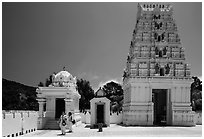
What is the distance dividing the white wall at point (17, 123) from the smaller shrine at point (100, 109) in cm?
523

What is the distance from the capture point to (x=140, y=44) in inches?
1239

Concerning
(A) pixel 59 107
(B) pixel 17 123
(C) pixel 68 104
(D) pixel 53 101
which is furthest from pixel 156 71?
(B) pixel 17 123

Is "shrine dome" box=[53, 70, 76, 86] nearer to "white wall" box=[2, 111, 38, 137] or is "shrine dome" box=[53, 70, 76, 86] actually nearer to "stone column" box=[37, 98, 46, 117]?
"stone column" box=[37, 98, 46, 117]

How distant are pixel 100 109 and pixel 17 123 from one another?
9.45 meters

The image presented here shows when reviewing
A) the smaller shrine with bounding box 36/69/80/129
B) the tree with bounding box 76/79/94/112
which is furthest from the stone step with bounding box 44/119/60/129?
the tree with bounding box 76/79/94/112

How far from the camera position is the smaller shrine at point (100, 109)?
26703 millimetres

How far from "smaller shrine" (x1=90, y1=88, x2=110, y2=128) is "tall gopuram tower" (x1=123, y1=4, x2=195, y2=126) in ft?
12.5

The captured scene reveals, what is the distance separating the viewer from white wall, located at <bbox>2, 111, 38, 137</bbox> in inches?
669

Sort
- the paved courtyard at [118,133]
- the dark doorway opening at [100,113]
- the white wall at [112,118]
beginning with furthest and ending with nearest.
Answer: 1. the white wall at [112,118]
2. the dark doorway opening at [100,113]
3. the paved courtyard at [118,133]

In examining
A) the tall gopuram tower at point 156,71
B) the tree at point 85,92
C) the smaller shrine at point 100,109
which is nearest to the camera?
the smaller shrine at point 100,109

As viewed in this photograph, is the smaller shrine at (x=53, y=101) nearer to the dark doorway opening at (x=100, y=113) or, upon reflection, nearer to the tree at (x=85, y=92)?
the dark doorway opening at (x=100, y=113)

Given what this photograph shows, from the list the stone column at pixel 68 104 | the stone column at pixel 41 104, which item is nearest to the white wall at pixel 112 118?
the stone column at pixel 68 104

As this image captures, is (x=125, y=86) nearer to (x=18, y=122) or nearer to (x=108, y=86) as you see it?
(x=18, y=122)

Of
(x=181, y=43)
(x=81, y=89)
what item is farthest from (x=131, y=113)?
(x=81, y=89)
